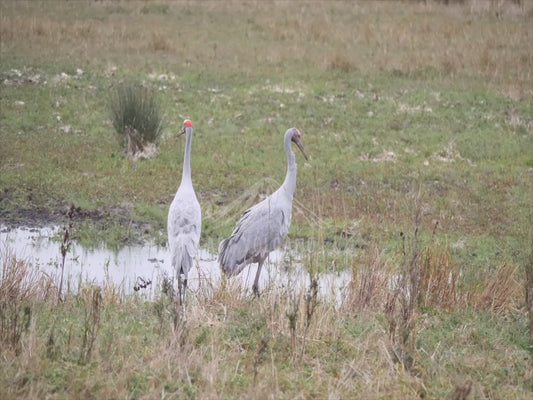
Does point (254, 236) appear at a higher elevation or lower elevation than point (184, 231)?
lower

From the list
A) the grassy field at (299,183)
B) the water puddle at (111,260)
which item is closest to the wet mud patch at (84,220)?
the grassy field at (299,183)

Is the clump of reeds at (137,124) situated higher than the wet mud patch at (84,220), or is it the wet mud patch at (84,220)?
the clump of reeds at (137,124)

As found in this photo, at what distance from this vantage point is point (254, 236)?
838cm

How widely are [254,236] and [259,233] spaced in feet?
0.20

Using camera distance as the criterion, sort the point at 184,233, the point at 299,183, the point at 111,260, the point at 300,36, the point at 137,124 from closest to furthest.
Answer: the point at 184,233, the point at 111,260, the point at 299,183, the point at 137,124, the point at 300,36

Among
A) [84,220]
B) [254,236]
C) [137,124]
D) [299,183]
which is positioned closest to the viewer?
[254,236]

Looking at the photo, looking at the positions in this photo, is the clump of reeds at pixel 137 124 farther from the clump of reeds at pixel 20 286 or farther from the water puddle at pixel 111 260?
the clump of reeds at pixel 20 286

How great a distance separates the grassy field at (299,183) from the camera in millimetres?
5602

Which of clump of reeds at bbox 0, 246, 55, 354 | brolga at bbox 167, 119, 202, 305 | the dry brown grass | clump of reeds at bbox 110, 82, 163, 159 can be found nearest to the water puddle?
brolga at bbox 167, 119, 202, 305

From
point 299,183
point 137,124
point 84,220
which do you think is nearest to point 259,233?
point 84,220

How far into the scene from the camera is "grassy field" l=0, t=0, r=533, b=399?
18.4 ft

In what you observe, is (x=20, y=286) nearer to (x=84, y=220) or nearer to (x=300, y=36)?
(x=84, y=220)

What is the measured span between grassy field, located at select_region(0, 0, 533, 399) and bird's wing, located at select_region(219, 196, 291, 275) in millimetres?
420

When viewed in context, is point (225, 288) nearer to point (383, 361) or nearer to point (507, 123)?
point (383, 361)
